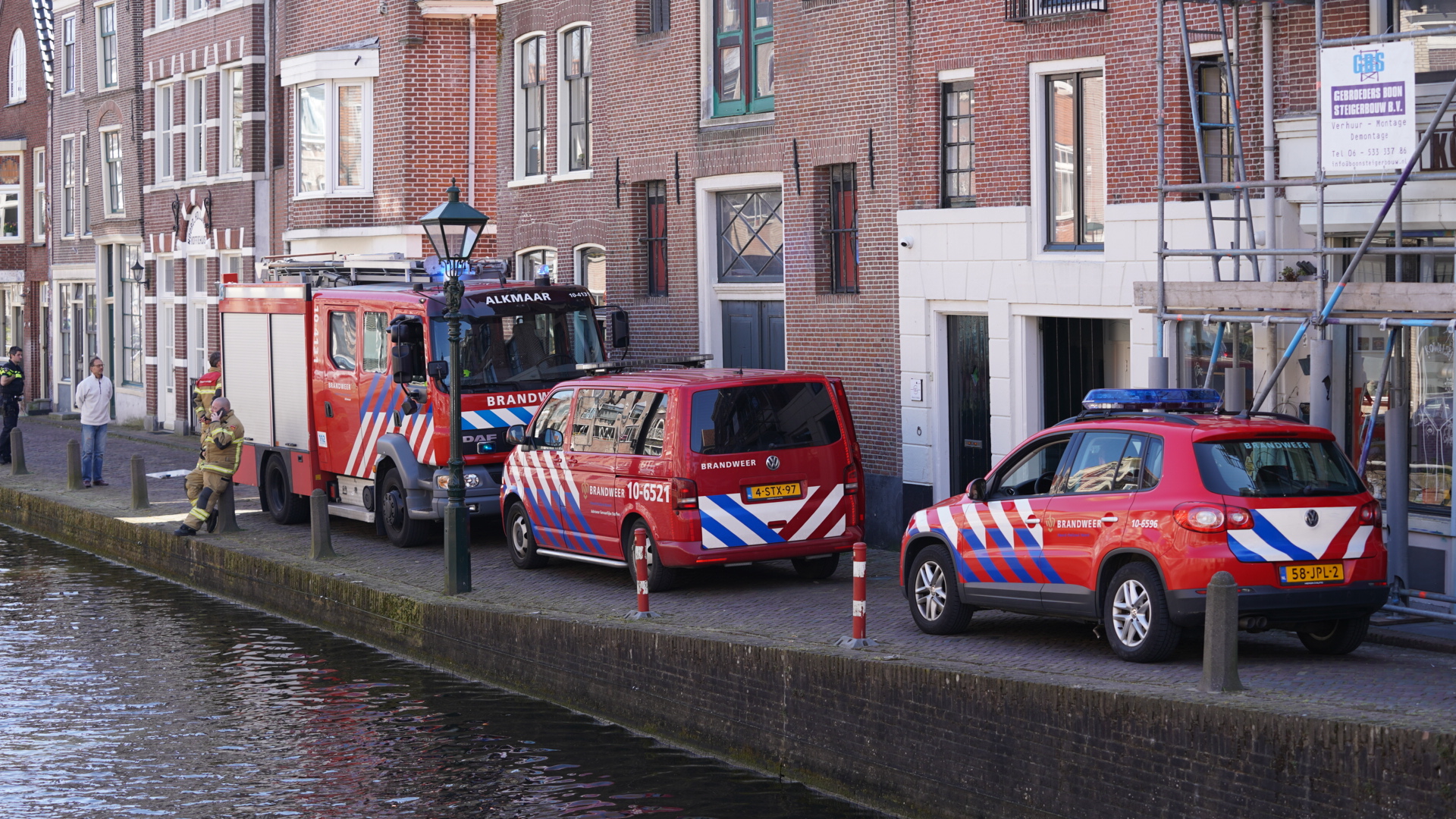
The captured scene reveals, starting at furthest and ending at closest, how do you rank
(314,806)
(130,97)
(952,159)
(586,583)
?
(130,97), (952,159), (586,583), (314,806)

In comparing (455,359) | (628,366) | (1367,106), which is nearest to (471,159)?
(628,366)

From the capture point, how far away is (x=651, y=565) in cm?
1570

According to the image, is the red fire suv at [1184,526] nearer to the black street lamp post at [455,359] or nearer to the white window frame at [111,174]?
the black street lamp post at [455,359]

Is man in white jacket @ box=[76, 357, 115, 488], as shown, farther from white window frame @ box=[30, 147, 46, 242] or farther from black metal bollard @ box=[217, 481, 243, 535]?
white window frame @ box=[30, 147, 46, 242]

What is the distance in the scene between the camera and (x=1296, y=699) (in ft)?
31.3

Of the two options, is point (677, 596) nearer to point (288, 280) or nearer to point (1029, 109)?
point (1029, 109)

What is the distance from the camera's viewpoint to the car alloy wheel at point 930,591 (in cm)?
1316

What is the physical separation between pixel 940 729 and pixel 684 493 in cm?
495

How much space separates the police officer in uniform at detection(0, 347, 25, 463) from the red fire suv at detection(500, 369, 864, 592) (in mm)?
16723

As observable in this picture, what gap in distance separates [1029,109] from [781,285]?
461 cm

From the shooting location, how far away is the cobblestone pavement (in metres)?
10.1

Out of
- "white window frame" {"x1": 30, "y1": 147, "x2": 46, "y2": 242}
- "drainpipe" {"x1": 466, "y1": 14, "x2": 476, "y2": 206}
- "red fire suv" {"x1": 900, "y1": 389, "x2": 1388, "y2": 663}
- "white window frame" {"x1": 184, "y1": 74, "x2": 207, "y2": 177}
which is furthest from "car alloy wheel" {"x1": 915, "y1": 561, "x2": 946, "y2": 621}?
"white window frame" {"x1": 30, "y1": 147, "x2": 46, "y2": 242}

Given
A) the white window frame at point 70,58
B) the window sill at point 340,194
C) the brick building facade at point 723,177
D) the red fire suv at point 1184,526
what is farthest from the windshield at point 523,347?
the white window frame at point 70,58

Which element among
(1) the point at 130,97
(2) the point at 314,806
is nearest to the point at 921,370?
(2) the point at 314,806
